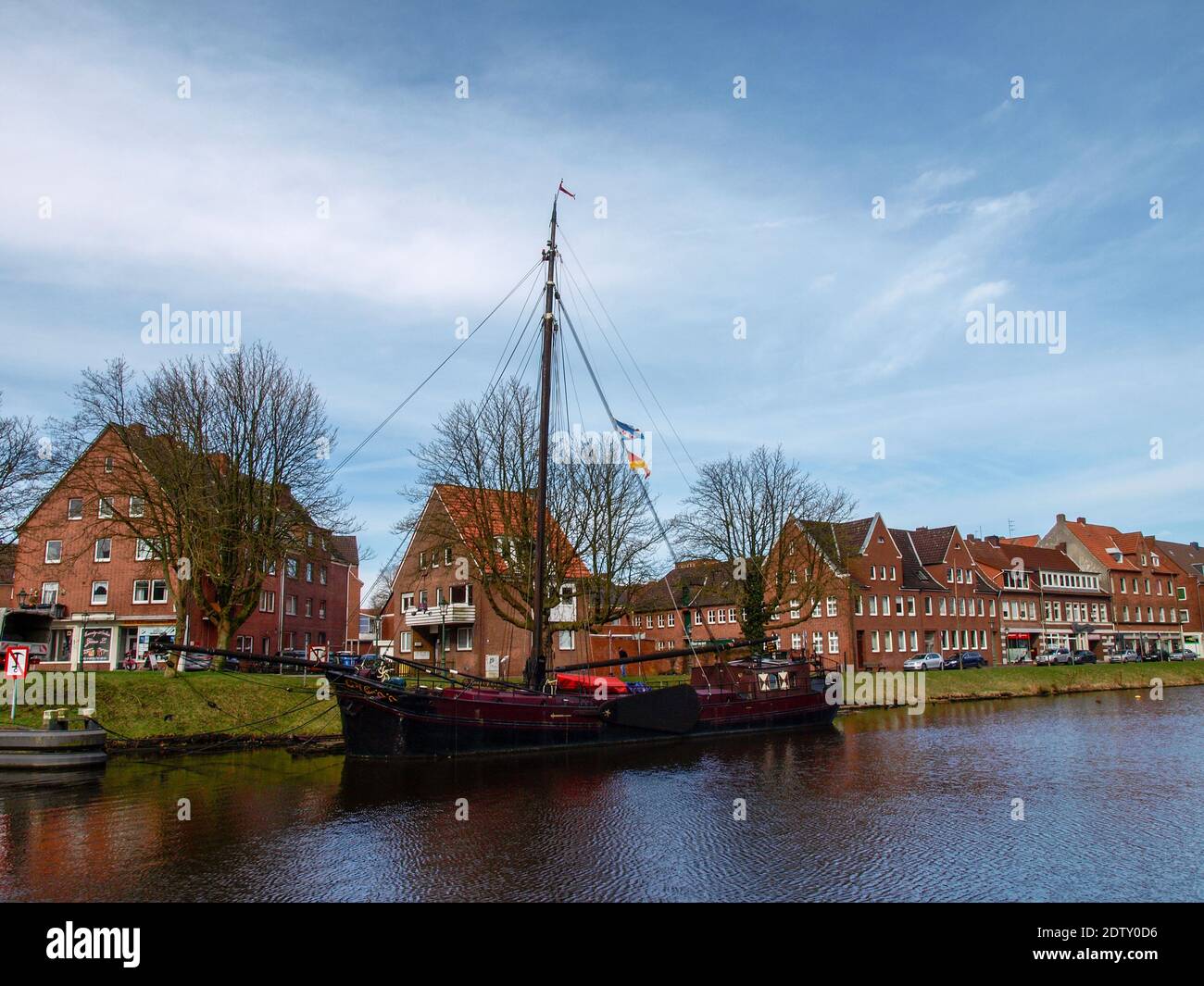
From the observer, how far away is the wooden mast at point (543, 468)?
102 ft

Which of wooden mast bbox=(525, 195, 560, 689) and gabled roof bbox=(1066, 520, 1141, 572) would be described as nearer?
wooden mast bbox=(525, 195, 560, 689)

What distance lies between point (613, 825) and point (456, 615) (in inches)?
1500

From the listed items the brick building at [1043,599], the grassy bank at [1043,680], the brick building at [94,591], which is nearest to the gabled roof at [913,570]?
the brick building at [1043,599]

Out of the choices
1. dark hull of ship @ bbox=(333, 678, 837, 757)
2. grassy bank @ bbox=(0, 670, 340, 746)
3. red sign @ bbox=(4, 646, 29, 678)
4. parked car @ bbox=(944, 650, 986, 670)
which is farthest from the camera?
parked car @ bbox=(944, 650, 986, 670)

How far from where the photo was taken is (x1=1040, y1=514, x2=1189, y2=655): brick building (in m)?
95.9

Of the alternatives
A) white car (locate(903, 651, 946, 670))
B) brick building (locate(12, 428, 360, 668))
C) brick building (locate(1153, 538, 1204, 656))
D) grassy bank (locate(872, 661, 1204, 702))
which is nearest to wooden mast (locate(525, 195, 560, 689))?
brick building (locate(12, 428, 360, 668))

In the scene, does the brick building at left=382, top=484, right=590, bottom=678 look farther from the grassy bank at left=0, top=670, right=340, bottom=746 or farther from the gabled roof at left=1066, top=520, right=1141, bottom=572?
the gabled roof at left=1066, top=520, right=1141, bottom=572

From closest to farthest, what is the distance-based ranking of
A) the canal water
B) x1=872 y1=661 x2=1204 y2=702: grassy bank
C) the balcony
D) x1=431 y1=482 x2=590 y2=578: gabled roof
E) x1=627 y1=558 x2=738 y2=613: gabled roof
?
1. the canal water
2. x1=431 y1=482 x2=590 y2=578: gabled roof
3. x1=627 y1=558 x2=738 y2=613: gabled roof
4. the balcony
5. x1=872 y1=661 x2=1204 y2=702: grassy bank

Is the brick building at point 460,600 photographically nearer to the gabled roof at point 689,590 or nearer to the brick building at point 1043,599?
the gabled roof at point 689,590

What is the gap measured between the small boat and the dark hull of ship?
6.40 metres

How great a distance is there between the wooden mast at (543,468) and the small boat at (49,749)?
514 inches

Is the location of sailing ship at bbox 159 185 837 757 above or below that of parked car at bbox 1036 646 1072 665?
above

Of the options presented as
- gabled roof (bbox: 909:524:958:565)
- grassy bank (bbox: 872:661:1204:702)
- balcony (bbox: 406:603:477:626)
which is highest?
gabled roof (bbox: 909:524:958:565)
